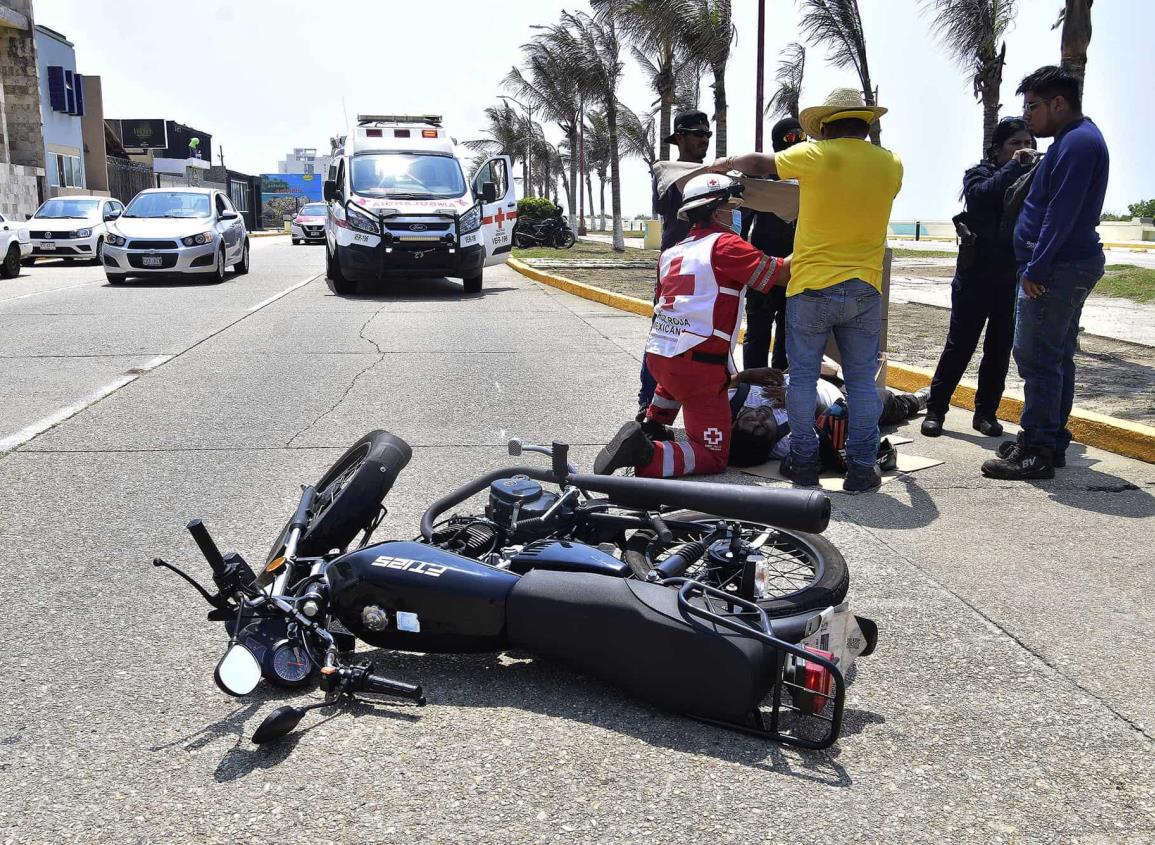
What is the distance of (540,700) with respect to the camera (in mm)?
3219

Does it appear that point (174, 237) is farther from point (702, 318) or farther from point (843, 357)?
point (843, 357)

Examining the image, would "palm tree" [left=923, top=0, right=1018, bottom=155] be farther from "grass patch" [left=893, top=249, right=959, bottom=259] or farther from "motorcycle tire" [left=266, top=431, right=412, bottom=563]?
"motorcycle tire" [left=266, top=431, right=412, bottom=563]

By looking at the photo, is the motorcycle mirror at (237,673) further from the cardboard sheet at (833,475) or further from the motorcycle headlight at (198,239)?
the motorcycle headlight at (198,239)

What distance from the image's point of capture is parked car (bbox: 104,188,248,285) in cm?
1845

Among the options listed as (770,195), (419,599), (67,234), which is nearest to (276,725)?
(419,599)

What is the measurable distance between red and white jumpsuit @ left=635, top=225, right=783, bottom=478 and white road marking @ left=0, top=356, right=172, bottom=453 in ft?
12.9

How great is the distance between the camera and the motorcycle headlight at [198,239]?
734 inches

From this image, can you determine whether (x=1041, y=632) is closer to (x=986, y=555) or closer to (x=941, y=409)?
(x=986, y=555)

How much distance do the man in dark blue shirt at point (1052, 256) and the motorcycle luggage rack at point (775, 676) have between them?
11.1 feet

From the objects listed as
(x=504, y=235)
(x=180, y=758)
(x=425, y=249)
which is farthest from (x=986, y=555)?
(x=504, y=235)

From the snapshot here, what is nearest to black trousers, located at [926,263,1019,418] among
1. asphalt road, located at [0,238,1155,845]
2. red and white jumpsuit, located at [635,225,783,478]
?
asphalt road, located at [0,238,1155,845]

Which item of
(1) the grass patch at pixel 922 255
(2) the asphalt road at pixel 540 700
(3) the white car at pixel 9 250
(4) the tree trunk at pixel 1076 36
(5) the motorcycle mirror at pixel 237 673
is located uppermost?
(4) the tree trunk at pixel 1076 36

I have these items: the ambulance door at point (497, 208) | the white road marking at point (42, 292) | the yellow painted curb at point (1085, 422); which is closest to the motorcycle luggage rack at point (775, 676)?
the yellow painted curb at point (1085, 422)

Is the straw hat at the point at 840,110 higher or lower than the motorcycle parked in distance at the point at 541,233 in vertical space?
higher
